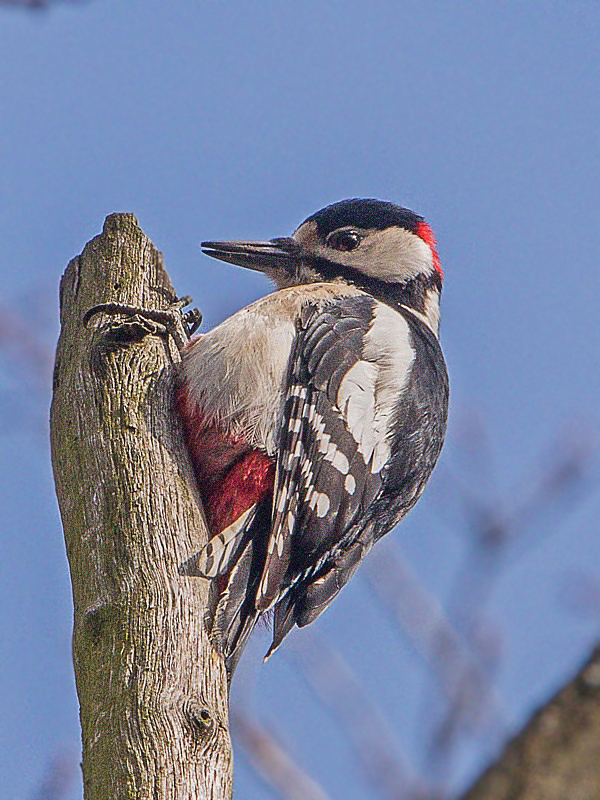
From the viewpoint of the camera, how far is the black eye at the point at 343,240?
4000 millimetres

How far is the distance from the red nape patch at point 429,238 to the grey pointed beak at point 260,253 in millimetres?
570

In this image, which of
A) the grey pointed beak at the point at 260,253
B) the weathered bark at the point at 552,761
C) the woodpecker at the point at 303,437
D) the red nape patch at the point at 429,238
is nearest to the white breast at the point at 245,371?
the woodpecker at the point at 303,437

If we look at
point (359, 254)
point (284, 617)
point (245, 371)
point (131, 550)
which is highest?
point (359, 254)

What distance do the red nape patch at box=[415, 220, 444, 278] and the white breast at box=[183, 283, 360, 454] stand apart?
3.78 feet

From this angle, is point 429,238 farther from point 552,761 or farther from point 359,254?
point 552,761

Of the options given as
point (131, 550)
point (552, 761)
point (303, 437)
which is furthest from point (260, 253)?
point (552, 761)

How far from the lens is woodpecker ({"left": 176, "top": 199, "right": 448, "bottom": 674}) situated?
9.45 ft

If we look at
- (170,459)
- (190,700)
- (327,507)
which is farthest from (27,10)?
(190,700)

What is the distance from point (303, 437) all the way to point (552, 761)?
2185 mm

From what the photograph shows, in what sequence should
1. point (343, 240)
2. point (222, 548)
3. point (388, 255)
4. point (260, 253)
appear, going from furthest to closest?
point (388, 255)
point (343, 240)
point (260, 253)
point (222, 548)

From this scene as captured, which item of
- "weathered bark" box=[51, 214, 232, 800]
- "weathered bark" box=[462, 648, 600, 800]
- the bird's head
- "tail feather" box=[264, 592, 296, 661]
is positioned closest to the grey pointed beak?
the bird's head

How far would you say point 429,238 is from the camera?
4344 millimetres

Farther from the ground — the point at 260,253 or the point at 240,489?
the point at 260,253

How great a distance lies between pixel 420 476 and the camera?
136 inches
